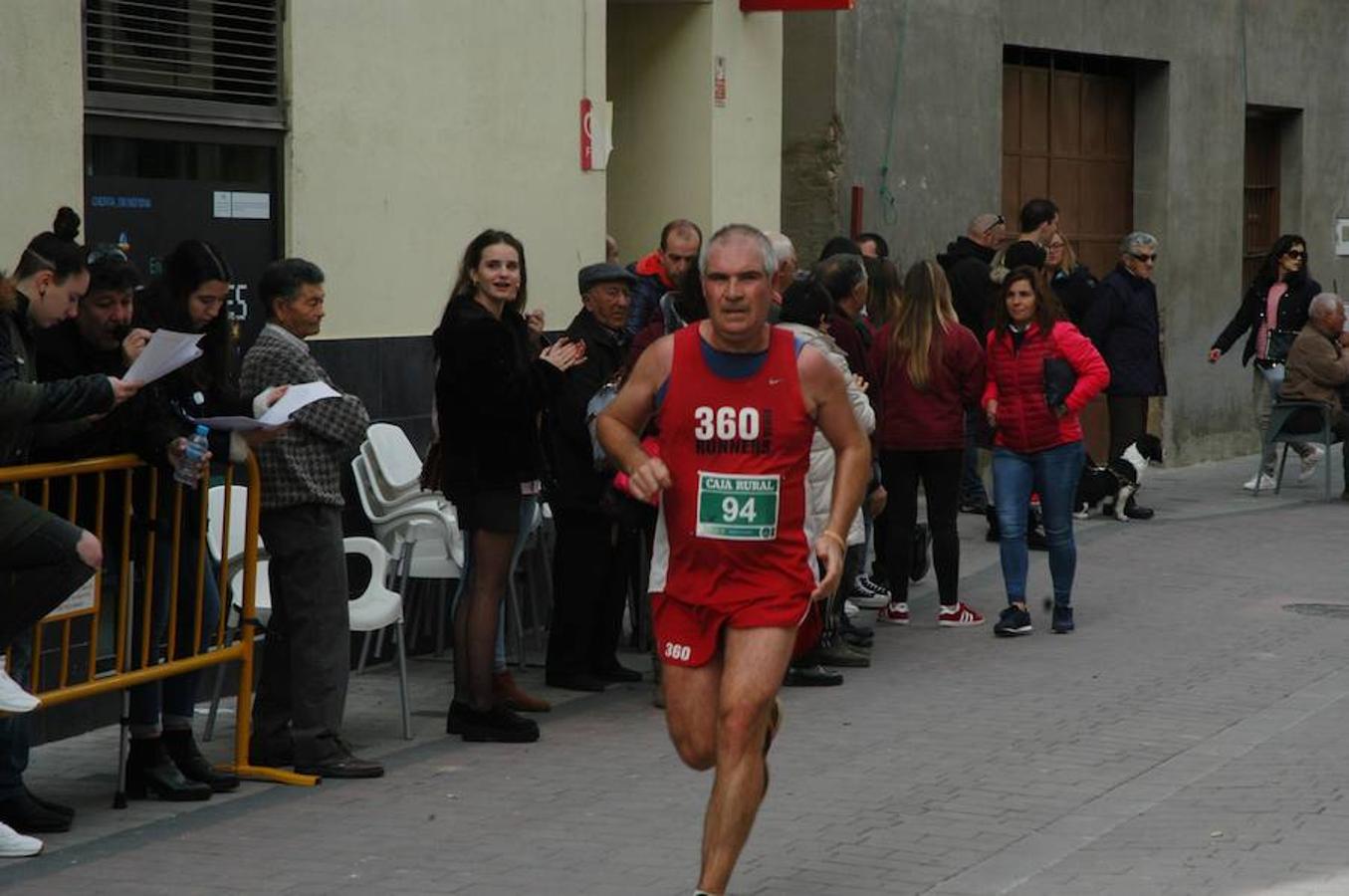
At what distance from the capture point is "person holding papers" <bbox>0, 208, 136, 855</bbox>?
24.4 feet

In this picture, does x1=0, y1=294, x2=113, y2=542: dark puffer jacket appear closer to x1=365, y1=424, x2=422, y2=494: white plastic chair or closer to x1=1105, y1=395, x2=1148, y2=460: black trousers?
x1=365, y1=424, x2=422, y2=494: white plastic chair

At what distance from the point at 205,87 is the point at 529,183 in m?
2.49

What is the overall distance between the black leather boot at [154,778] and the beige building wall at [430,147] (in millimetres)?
3376

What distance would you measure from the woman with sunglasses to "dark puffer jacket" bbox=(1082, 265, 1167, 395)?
2.26 meters

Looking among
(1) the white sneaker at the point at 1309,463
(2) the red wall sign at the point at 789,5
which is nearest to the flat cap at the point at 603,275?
(2) the red wall sign at the point at 789,5

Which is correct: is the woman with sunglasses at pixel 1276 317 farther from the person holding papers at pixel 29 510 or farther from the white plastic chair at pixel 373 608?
the person holding papers at pixel 29 510

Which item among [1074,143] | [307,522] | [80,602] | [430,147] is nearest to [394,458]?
[430,147]

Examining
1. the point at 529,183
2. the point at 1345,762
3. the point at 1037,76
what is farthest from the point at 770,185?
the point at 1345,762

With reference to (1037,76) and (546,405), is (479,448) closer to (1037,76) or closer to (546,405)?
(546,405)

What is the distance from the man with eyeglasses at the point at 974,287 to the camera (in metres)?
15.9

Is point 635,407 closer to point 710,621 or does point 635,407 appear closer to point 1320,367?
point 710,621

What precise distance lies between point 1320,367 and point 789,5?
209 inches

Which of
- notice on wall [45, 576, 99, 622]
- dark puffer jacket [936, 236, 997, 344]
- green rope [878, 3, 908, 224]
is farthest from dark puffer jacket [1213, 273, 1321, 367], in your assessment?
notice on wall [45, 576, 99, 622]

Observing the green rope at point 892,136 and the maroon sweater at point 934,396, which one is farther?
the green rope at point 892,136
